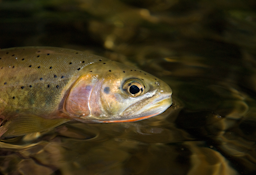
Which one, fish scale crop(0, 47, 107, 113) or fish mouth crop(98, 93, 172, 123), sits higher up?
fish scale crop(0, 47, 107, 113)

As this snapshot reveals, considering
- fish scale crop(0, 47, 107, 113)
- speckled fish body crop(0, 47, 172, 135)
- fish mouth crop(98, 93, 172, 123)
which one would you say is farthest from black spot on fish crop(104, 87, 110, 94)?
fish scale crop(0, 47, 107, 113)

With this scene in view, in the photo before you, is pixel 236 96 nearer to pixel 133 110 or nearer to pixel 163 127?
pixel 163 127

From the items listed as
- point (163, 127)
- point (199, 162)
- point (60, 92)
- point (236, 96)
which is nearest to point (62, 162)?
point (60, 92)

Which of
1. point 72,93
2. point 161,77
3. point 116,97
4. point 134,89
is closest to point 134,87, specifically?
point 134,89

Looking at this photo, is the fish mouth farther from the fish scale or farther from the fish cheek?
the fish scale

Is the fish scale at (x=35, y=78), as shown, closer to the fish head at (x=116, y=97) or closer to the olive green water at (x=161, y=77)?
the fish head at (x=116, y=97)

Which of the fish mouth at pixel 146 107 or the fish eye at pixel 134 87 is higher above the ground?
the fish eye at pixel 134 87

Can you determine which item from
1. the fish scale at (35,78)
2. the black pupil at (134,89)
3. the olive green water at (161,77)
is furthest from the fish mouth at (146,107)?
the fish scale at (35,78)

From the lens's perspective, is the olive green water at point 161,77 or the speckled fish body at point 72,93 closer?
the olive green water at point 161,77
